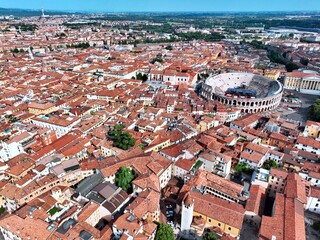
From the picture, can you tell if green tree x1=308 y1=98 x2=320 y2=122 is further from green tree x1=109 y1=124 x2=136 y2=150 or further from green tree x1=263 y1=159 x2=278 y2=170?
green tree x1=109 y1=124 x2=136 y2=150

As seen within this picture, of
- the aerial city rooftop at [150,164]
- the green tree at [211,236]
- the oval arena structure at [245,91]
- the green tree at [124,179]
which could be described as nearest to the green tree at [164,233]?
the aerial city rooftop at [150,164]

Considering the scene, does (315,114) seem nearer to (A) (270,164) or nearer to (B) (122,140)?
(A) (270,164)

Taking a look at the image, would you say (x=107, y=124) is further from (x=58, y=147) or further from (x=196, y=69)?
(x=196, y=69)

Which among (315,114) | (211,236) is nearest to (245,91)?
(315,114)

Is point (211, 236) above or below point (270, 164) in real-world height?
above

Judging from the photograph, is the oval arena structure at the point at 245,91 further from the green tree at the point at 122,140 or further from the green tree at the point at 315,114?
the green tree at the point at 122,140

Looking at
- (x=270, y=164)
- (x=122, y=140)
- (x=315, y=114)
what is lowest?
(x=270, y=164)

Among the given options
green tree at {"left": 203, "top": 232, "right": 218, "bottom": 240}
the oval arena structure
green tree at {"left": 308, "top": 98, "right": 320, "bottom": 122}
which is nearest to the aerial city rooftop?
green tree at {"left": 308, "top": 98, "right": 320, "bottom": 122}
